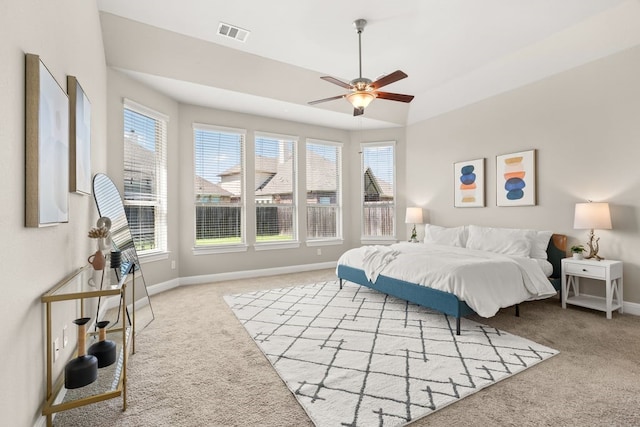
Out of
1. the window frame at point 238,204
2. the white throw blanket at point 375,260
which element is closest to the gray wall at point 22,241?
the window frame at point 238,204

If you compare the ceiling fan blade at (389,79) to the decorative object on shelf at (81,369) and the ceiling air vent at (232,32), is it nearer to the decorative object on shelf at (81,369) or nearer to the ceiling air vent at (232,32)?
the ceiling air vent at (232,32)

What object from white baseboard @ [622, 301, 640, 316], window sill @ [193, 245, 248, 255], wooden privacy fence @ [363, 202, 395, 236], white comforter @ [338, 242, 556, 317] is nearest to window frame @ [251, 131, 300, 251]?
window sill @ [193, 245, 248, 255]

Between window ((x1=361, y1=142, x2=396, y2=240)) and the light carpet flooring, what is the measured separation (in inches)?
137

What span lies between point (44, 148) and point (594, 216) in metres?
5.02

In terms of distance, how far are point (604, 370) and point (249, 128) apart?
5509 millimetres

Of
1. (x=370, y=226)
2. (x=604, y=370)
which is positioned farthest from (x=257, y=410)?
(x=370, y=226)

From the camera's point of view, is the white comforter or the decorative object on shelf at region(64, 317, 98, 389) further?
the white comforter

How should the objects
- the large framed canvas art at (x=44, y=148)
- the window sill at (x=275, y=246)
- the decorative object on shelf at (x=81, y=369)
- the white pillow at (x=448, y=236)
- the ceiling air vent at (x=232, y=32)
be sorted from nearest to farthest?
the large framed canvas art at (x=44, y=148) → the decorative object on shelf at (x=81, y=369) → the ceiling air vent at (x=232, y=32) → the white pillow at (x=448, y=236) → the window sill at (x=275, y=246)

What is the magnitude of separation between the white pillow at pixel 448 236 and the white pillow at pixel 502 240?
16 centimetres

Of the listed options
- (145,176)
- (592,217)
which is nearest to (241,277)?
(145,176)

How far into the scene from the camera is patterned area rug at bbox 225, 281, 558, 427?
1915 millimetres

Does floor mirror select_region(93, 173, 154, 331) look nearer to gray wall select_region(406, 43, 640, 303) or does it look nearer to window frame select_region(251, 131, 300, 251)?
window frame select_region(251, 131, 300, 251)

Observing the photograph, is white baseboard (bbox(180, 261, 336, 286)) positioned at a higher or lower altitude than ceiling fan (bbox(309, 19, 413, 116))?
lower

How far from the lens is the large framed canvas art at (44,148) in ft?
5.08
